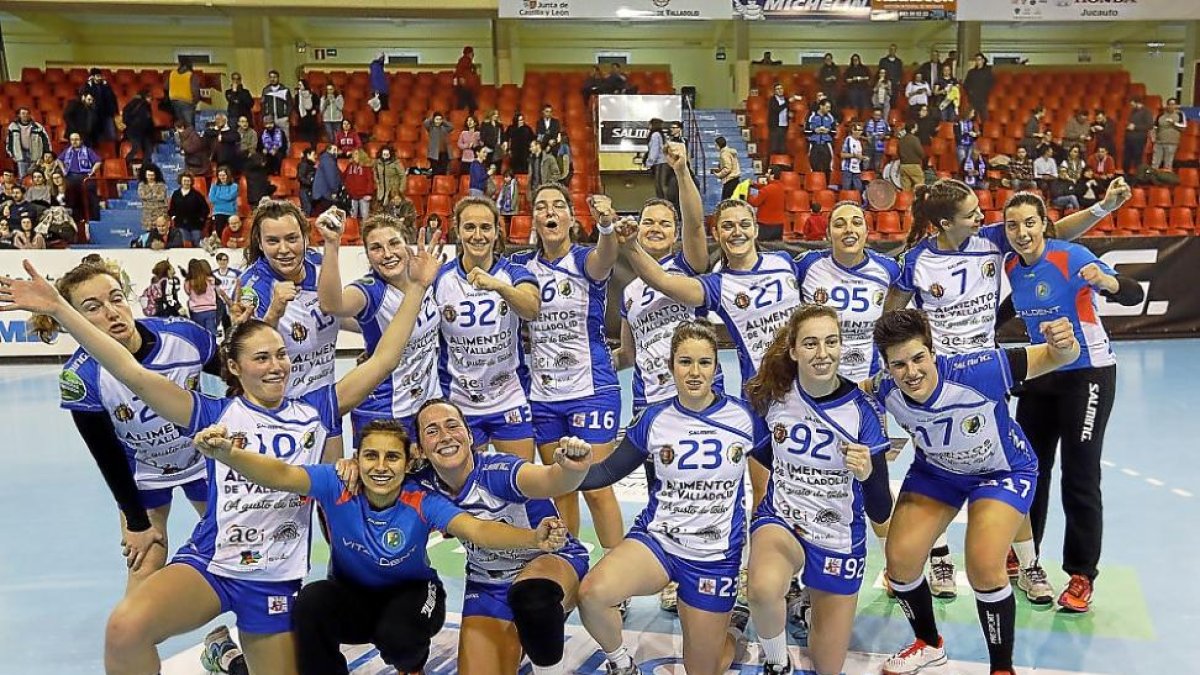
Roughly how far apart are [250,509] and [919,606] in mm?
2605

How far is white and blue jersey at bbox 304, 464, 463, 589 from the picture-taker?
321cm

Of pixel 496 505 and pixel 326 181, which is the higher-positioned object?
pixel 326 181

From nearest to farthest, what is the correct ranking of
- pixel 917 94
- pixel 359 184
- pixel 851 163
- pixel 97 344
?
pixel 97 344 < pixel 359 184 < pixel 851 163 < pixel 917 94

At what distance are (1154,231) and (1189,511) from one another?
9.21 meters

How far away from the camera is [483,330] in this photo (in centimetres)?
424

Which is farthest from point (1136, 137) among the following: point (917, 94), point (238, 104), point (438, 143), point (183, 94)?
point (183, 94)

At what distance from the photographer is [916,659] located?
12.0ft

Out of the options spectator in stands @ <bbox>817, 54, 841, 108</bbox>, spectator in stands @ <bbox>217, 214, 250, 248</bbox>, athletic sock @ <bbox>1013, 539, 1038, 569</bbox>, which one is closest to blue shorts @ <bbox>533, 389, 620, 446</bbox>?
athletic sock @ <bbox>1013, 539, 1038, 569</bbox>

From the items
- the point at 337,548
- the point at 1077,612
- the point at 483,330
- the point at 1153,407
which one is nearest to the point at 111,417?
the point at 337,548

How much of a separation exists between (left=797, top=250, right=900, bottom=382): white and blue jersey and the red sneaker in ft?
4.41

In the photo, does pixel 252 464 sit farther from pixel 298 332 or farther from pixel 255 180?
pixel 255 180

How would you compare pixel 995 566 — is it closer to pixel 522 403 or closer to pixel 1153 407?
pixel 522 403

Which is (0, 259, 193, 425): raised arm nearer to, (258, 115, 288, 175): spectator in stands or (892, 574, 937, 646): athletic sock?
(892, 574, 937, 646): athletic sock

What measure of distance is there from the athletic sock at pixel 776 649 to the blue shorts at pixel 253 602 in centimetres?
178
